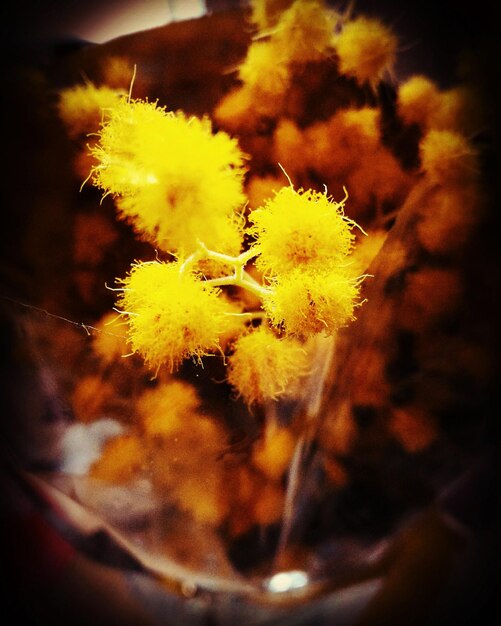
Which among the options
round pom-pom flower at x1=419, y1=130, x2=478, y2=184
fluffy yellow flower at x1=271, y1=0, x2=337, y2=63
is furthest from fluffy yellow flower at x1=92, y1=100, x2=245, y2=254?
round pom-pom flower at x1=419, y1=130, x2=478, y2=184

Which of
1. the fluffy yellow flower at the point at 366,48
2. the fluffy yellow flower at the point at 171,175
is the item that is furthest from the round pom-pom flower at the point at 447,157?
the fluffy yellow flower at the point at 171,175

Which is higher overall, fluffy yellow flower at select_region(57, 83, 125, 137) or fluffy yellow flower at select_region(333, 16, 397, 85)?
fluffy yellow flower at select_region(333, 16, 397, 85)

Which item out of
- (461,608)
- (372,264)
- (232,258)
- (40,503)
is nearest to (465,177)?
(372,264)

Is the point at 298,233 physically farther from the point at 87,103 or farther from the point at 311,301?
the point at 87,103

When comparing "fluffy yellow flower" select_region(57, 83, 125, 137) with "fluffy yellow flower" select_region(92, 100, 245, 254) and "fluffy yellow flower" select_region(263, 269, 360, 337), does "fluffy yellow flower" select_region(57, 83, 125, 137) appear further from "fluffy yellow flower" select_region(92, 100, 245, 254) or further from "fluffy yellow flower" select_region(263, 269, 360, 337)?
"fluffy yellow flower" select_region(263, 269, 360, 337)

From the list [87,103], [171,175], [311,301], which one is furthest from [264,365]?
[87,103]
